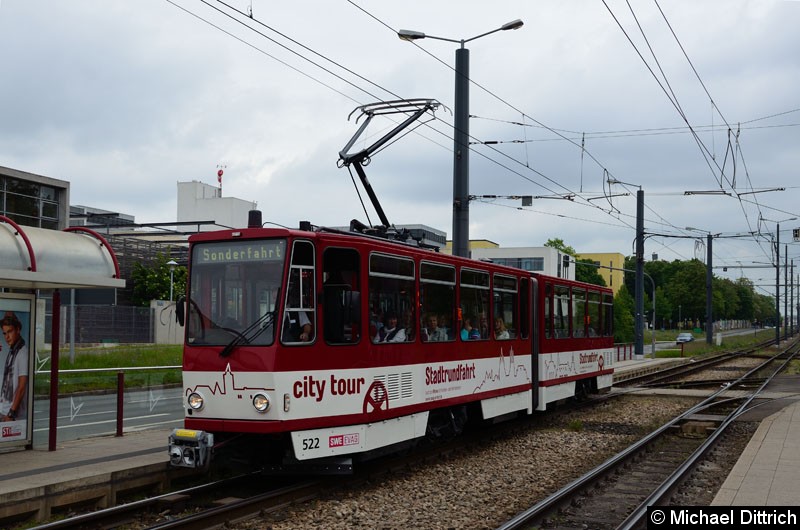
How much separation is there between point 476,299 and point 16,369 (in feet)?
22.9

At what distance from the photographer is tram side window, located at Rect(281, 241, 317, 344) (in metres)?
10.1

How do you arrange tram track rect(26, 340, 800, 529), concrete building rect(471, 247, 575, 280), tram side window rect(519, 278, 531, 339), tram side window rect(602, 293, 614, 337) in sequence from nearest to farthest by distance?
tram track rect(26, 340, 800, 529) → tram side window rect(519, 278, 531, 339) → tram side window rect(602, 293, 614, 337) → concrete building rect(471, 247, 575, 280)

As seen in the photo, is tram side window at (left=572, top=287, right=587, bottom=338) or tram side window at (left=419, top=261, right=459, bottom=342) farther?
tram side window at (left=572, top=287, right=587, bottom=338)

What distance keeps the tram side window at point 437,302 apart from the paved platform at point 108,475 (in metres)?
4.00

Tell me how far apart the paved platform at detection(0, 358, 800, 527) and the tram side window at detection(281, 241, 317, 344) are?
93.8 inches

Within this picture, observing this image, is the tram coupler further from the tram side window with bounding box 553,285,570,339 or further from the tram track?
the tram side window with bounding box 553,285,570,339

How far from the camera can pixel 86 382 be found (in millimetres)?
13531

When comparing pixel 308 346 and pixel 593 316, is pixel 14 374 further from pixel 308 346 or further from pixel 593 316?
pixel 593 316

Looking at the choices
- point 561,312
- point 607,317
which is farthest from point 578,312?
point 607,317

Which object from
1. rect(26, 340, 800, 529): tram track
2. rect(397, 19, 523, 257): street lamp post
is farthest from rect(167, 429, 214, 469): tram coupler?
rect(397, 19, 523, 257): street lamp post

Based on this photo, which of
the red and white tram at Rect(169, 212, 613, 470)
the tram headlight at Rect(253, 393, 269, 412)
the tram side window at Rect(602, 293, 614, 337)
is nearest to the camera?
the tram headlight at Rect(253, 393, 269, 412)

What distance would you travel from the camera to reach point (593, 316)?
2186 cm

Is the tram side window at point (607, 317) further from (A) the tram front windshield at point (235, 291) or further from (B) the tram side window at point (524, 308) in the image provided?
(A) the tram front windshield at point (235, 291)

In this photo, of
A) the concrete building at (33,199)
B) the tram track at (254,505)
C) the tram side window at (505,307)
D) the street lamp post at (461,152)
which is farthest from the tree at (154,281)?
the tram track at (254,505)
